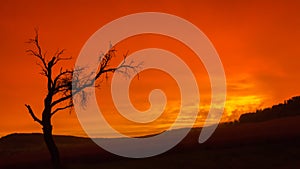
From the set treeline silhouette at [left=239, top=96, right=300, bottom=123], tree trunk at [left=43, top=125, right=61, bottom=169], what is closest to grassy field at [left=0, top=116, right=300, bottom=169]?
tree trunk at [left=43, top=125, right=61, bottom=169]

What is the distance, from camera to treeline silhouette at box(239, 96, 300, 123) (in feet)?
288

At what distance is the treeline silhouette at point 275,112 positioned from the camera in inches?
3457

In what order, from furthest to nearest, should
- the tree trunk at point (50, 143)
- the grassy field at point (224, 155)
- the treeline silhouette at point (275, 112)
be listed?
the treeline silhouette at point (275, 112) → the tree trunk at point (50, 143) → the grassy field at point (224, 155)

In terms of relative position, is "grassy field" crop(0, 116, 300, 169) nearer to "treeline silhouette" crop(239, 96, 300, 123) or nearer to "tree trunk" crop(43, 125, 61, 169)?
"tree trunk" crop(43, 125, 61, 169)

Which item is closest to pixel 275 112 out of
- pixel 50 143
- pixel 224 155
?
pixel 224 155

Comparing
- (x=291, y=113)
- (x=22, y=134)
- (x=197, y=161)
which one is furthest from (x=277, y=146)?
(x=22, y=134)

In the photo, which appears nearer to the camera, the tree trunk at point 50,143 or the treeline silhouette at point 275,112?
the tree trunk at point 50,143

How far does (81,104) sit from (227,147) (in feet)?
49.0

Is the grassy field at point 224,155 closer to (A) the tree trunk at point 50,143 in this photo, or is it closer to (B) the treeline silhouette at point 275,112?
(A) the tree trunk at point 50,143

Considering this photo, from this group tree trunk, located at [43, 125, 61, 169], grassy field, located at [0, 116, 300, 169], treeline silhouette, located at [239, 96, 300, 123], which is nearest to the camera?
grassy field, located at [0, 116, 300, 169]

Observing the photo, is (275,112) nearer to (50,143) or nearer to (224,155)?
(224,155)

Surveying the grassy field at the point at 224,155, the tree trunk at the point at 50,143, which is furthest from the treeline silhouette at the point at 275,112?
the tree trunk at the point at 50,143

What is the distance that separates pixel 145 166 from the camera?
4641cm

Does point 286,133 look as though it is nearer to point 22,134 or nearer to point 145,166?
point 145,166
